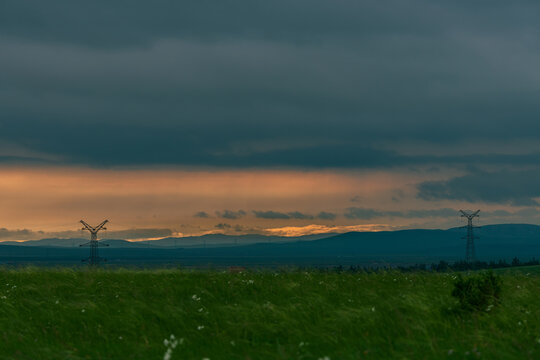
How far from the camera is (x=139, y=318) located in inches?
752

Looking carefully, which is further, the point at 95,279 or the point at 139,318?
the point at 95,279

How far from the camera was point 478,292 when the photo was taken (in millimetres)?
18922

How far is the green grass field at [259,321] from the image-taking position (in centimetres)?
1496

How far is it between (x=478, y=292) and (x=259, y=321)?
6.72 m

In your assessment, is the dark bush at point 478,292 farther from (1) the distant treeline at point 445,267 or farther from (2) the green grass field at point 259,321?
(1) the distant treeline at point 445,267

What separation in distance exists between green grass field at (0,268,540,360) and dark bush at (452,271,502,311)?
0.94ft

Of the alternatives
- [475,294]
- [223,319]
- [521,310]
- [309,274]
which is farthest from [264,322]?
[309,274]

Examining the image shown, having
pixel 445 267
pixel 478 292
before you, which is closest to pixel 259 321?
pixel 478 292

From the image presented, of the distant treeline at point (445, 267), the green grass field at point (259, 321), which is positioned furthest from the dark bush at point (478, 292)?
the distant treeline at point (445, 267)

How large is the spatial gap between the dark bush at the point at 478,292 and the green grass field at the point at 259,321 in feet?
0.94

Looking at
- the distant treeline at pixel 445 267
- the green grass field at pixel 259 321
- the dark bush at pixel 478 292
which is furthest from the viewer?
the distant treeline at pixel 445 267

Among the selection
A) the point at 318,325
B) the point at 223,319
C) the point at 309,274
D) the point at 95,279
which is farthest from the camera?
the point at 309,274

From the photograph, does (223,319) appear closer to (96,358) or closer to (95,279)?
(96,358)

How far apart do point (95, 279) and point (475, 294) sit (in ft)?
56.3
